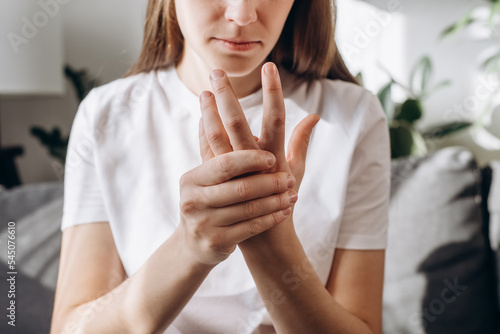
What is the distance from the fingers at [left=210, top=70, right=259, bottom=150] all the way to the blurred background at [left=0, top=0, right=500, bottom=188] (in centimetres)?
105

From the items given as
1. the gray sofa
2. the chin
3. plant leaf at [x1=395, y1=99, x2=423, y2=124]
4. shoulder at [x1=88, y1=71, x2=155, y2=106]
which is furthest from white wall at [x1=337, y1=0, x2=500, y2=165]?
the chin

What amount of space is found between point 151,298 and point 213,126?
24 centimetres

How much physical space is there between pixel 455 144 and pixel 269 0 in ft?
4.39

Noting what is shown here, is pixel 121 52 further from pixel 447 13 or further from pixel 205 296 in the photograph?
pixel 205 296

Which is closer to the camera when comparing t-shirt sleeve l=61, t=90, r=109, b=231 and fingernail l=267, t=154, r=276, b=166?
fingernail l=267, t=154, r=276, b=166

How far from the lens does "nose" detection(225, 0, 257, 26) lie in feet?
1.94

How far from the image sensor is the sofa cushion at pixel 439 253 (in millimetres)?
1036

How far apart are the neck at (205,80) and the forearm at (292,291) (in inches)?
11.8

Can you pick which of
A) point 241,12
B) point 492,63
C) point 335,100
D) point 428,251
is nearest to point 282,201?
point 241,12

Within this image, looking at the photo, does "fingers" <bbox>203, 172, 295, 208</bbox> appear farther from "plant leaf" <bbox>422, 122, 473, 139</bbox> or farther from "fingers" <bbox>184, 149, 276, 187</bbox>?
"plant leaf" <bbox>422, 122, 473, 139</bbox>

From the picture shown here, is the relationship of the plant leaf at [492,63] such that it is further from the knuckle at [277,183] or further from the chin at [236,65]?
the knuckle at [277,183]

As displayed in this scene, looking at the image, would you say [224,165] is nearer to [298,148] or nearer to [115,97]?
[298,148]

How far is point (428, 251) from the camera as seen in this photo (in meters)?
1.06

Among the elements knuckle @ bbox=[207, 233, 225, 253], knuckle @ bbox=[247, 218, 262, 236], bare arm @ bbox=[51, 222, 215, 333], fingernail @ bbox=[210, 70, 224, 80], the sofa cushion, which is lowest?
the sofa cushion
